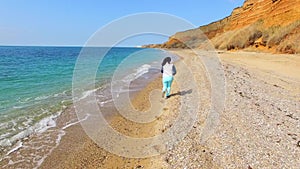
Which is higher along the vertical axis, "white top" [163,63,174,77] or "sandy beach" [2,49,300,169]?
"white top" [163,63,174,77]

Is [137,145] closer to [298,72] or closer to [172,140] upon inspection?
[172,140]

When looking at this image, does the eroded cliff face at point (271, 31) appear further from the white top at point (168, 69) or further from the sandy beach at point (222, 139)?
the sandy beach at point (222, 139)

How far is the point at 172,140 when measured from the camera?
5902mm

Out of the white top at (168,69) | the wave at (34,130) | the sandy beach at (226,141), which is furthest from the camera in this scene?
the white top at (168,69)

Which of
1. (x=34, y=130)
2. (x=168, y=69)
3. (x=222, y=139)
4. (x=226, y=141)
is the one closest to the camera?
(x=226, y=141)

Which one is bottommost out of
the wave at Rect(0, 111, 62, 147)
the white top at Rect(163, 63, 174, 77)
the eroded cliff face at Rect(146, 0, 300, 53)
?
the wave at Rect(0, 111, 62, 147)

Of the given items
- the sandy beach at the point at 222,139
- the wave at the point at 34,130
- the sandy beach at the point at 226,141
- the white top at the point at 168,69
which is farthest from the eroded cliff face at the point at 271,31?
the wave at the point at 34,130

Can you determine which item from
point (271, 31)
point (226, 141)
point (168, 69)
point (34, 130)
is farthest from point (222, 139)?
point (271, 31)

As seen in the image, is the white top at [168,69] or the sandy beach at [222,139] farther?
the white top at [168,69]

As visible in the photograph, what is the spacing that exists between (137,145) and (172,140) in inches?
42.9

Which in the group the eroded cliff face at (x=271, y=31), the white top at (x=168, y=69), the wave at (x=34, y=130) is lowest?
the wave at (x=34, y=130)

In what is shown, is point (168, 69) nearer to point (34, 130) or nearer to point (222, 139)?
point (222, 139)

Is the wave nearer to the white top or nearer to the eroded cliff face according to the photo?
the white top

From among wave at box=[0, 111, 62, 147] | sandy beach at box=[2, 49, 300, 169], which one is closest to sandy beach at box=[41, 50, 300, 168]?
sandy beach at box=[2, 49, 300, 169]
